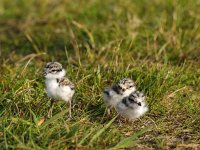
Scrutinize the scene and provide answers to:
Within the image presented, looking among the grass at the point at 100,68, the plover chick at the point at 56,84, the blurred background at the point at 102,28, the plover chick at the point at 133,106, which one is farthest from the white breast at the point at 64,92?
the blurred background at the point at 102,28

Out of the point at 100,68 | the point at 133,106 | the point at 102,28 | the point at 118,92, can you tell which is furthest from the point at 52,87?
the point at 102,28

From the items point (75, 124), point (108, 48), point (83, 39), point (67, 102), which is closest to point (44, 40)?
point (83, 39)

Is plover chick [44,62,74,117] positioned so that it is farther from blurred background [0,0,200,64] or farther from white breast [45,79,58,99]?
blurred background [0,0,200,64]

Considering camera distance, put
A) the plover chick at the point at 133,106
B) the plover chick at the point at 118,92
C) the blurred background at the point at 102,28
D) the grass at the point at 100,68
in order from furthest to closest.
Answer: the blurred background at the point at 102,28 < the plover chick at the point at 118,92 < the plover chick at the point at 133,106 < the grass at the point at 100,68

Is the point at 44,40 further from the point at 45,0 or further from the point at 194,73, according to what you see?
the point at 194,73

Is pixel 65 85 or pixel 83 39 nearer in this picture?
pixel 65 85

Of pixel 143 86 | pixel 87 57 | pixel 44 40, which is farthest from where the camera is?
pixel 44 40

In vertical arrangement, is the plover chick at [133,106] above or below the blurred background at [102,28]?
below

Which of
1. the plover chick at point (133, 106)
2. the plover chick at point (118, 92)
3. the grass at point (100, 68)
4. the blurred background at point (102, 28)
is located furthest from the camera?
the blurred background at point (102, 28)

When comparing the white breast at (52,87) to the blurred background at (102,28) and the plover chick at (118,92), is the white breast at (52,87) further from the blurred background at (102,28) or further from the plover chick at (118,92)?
the blurred background at (102,28)
